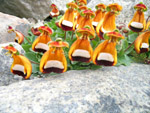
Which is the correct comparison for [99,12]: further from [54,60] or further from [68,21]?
[54,60]

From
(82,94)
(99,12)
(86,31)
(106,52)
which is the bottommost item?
(82,94)

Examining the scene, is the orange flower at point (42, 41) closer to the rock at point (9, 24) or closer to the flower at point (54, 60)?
the flower at point (54, 60)

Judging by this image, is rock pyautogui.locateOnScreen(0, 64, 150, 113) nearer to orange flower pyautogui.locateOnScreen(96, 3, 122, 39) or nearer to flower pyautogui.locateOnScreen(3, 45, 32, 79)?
flower pyautogui.locateOnScreen(3, 45, 32, 79)

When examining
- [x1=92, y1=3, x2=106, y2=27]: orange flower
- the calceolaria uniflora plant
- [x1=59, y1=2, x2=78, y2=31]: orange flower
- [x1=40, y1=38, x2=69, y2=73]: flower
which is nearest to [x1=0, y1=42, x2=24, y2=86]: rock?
the calceolaria uniflora plant

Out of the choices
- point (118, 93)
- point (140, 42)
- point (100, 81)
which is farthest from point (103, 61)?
point (140, 42)

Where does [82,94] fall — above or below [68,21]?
below

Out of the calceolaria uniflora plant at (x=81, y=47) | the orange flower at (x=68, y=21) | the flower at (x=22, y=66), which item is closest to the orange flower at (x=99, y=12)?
the calceolaria uniflora plant at (x=81, y=47)

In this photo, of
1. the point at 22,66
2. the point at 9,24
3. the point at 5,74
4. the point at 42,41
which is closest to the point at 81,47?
the point at 42,41

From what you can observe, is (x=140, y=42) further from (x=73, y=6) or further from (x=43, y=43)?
(x=43, y=43)
